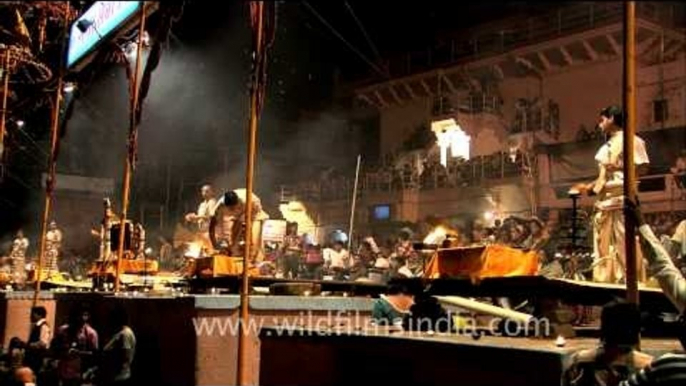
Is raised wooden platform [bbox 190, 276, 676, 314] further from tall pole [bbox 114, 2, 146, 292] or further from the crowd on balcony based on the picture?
the crowd on balcony

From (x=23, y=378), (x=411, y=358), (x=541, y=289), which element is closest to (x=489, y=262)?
(x=541, y=289)

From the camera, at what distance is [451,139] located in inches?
1169

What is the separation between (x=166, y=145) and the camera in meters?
32.3

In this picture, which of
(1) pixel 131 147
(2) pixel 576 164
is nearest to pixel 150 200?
(2) pixel 576 164

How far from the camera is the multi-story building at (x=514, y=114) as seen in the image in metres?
22.6

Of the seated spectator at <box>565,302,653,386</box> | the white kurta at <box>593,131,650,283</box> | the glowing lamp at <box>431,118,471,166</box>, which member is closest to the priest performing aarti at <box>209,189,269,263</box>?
the white kurta at <box>593,131,650,283</box>

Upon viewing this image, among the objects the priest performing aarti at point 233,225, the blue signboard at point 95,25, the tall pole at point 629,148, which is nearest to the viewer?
the tall pole at point 629,148

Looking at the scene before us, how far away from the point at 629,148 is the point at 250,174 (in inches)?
133

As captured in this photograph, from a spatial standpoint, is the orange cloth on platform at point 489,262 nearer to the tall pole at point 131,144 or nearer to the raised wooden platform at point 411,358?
the raised wooden platform at point 411,358

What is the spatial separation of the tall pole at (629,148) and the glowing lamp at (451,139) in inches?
946

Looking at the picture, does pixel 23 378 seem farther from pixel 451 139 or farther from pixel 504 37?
pixel 504 37

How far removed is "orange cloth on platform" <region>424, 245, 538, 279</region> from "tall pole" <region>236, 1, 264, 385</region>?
2660mm

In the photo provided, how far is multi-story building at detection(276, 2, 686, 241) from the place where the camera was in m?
22.6

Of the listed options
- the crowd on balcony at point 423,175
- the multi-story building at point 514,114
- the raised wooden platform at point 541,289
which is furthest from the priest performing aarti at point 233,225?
the crowd on balcony at point 423,175
